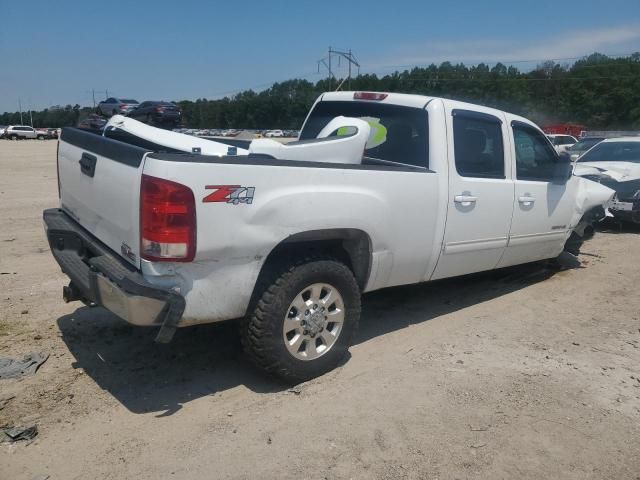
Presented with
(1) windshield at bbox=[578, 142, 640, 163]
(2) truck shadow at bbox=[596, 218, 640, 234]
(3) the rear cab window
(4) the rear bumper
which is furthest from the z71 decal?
(1) windshield at bbox=[578, 142, 640, 163]

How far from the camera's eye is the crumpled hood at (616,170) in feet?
30.9

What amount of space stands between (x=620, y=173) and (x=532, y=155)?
4.98 meters

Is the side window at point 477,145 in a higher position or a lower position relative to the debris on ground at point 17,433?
higher

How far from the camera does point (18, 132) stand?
5919 centimetres

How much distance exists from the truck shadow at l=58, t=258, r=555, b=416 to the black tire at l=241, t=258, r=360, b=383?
0.23 m

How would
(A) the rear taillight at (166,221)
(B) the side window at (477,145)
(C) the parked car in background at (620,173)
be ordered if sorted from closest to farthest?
(A) the rear taillight at (166,221) → (B) the side window at (477,145) → (C) the parked car in background at (620,173)

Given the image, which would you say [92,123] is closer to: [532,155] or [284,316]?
[284,316]

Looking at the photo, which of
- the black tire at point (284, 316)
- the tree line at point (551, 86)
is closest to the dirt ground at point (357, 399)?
the black tire at point (284, 316)

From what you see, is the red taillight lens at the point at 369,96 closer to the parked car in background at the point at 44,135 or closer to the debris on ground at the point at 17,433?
the debris on ground at the point at 17,433

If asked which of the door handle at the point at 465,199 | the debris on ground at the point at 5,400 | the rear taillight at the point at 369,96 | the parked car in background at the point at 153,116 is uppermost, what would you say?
the rear taillight at the point at 369,96

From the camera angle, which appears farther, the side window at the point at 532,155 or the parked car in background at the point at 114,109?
the parked car in background at the point at 114,109

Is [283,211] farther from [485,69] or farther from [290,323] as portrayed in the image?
[485,69]

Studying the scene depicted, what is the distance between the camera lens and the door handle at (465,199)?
178 inches

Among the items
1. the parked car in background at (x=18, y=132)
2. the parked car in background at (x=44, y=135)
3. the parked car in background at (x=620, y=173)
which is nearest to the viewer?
the parked car in background at (x=620, y=173)
